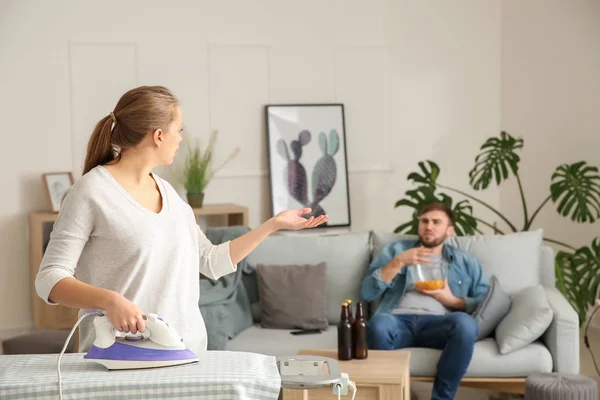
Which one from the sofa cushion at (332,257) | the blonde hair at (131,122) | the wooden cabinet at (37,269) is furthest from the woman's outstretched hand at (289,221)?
the wooden cabinet at (37,269)

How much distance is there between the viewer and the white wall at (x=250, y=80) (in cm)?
612

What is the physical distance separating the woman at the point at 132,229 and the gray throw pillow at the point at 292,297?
7.46 ft

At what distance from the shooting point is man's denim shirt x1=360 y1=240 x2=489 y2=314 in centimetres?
449

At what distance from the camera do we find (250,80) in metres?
6.62

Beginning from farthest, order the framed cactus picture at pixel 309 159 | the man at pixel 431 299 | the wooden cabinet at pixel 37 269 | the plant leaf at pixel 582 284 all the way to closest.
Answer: the framed cactus picture at pixel 309 159 → the wooden cabinet at pixel 37 269 → the plant leaf at pixel 582 284 → the man at pixel 431 299

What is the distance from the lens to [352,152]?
6973mm

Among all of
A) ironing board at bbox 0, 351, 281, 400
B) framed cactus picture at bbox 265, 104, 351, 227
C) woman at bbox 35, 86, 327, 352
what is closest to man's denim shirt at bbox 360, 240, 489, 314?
framed cactus picture at bbox 265, 104, 351, 227

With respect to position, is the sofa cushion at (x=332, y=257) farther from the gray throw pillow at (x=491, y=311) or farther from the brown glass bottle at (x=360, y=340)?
the brown glass bottle at (x=360, y=340)

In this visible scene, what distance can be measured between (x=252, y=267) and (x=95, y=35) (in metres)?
2.35

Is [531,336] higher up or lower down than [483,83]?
lower down

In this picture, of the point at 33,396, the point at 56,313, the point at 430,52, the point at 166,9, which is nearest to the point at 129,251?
the point at 33,396

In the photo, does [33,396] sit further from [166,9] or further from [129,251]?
[166,9]

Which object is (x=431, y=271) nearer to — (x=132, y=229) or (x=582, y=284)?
(x=582, y=284)

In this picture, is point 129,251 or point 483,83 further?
point 483,83
